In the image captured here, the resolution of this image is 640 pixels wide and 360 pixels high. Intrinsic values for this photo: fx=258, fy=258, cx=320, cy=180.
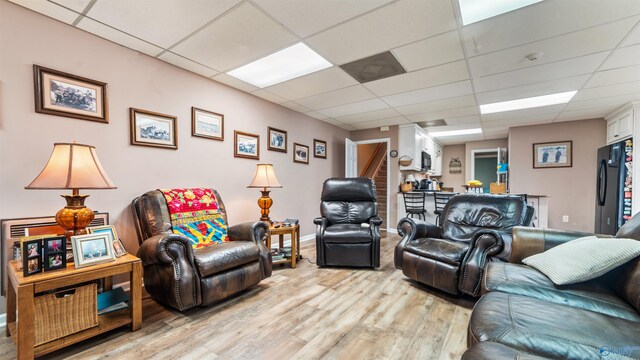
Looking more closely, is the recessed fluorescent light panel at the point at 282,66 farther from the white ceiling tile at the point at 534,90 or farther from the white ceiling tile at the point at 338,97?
the white ceiling tile at the point at 534,90

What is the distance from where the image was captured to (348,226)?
129 inches

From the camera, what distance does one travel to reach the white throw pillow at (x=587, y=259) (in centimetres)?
131

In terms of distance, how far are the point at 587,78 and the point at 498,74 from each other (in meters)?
1.09

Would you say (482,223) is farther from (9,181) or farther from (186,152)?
(9,181)

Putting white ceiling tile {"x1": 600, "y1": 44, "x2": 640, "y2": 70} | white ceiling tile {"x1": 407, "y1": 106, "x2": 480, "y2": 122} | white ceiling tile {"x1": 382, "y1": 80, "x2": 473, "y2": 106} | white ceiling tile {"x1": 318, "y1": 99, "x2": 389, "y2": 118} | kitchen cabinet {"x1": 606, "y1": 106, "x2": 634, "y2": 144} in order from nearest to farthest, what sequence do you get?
white ceiling tile {"x1": 600, "y1": 44, "x2": 640, "y2": 70} → white ceiling tile {"x1": 382, "y1": 80, "x2": 473, "y2": 106} → kitchen cabinet {"x1": 606, "y1": 106, "x2": 634, "y2": 144} → white ceiling tile {"x1": 318, "y1": 99, "x2": 389, "y2": 118} → white ceiling tile {"x1": 407, "y1": 106, "x2": 480, "y2": 122}

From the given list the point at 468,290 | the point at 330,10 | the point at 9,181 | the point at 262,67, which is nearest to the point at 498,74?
the point at 330,10

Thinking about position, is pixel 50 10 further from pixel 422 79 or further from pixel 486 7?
pixel 422 79

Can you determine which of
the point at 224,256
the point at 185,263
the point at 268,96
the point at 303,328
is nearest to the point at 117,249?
the point at 185,263

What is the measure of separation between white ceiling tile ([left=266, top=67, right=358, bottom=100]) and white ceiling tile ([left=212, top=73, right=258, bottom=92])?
0.86 ft

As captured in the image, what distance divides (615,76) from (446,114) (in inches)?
79.4

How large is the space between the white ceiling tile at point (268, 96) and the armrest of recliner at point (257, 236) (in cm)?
193

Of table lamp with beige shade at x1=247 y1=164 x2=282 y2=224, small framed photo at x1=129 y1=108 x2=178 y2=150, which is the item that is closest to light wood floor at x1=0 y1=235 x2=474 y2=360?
table lamp with beige shade at x1=247 y1=164 x2=282 y2=224

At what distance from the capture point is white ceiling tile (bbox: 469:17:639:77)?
6.90 feet

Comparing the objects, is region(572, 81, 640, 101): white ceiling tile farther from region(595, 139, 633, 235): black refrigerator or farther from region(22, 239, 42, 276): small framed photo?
region(22, 239, 42, 276): small framed photo
